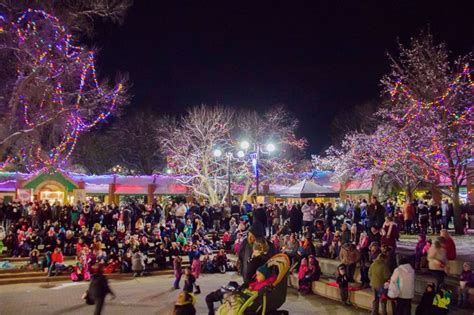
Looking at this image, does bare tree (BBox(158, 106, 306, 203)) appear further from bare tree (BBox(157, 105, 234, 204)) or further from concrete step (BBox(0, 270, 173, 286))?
concrete step (BBox(0, 270, 173, 286))

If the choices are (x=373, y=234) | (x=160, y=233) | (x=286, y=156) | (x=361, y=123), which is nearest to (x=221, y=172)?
(x=286, y=156)

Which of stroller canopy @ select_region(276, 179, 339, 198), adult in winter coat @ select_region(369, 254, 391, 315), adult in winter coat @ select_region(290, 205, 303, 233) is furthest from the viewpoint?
stroller canopy @ select_region(276, 179, 339, 198)

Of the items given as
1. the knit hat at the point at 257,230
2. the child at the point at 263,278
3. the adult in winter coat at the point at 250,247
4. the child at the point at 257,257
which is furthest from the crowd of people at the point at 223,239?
the child at the point at 263,278

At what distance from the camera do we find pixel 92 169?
54.8 metres

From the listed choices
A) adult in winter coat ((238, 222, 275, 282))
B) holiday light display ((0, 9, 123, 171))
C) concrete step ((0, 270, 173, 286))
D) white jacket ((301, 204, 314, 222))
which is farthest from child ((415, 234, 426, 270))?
holiday light display ((0, 9, 123, 171))

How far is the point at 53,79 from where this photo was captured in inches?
954

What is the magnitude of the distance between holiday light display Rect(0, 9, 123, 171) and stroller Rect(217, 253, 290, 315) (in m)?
18.7

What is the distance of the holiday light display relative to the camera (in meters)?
21.9

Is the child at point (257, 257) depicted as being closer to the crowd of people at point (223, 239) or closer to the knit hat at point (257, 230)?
the knit hat at point (257, 230)

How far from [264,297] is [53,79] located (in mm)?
21363

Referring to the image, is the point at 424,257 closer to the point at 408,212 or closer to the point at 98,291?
the point at 408,212

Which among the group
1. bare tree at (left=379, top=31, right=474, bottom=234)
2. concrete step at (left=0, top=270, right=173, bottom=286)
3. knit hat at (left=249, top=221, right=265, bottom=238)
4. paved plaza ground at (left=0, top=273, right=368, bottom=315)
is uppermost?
bare tree at (left=379, top=31, right=474, bottom=234)

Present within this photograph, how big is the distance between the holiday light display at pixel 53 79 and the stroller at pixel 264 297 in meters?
18.7

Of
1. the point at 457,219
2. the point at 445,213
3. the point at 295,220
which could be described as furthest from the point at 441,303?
the point at 445,213
